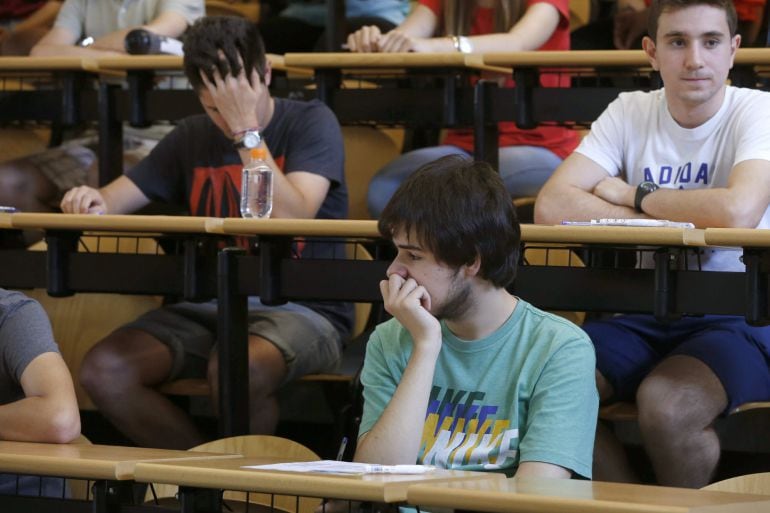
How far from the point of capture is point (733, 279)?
8.23 feet

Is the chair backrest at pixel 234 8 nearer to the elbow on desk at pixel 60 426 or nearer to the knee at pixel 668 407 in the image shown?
the knee at pixel 668 407

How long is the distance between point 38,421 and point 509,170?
5.97 ft

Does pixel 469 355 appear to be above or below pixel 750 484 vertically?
above

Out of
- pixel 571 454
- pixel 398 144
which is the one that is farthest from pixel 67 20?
pixel 571 454

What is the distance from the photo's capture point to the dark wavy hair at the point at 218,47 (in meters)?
3.20

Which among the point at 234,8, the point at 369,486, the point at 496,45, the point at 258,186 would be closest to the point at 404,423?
the point at 369,486

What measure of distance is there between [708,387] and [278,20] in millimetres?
2646

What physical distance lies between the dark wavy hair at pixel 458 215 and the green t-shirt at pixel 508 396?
0.12 meters

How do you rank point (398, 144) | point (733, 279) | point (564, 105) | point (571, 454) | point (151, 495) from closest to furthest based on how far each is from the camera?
point (571, 454), point (151, 495), point (733, 279), point (564, 105), point (398, 144)

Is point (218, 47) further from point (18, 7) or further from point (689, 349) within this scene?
point (18, 7)

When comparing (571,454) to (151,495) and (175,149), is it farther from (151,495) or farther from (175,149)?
(175,149)

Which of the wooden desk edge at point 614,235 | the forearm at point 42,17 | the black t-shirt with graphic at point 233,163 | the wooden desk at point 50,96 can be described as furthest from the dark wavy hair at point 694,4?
the forearm at point 42,17

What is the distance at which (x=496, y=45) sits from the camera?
147 inches

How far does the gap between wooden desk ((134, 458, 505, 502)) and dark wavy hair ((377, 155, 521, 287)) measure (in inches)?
16.1
